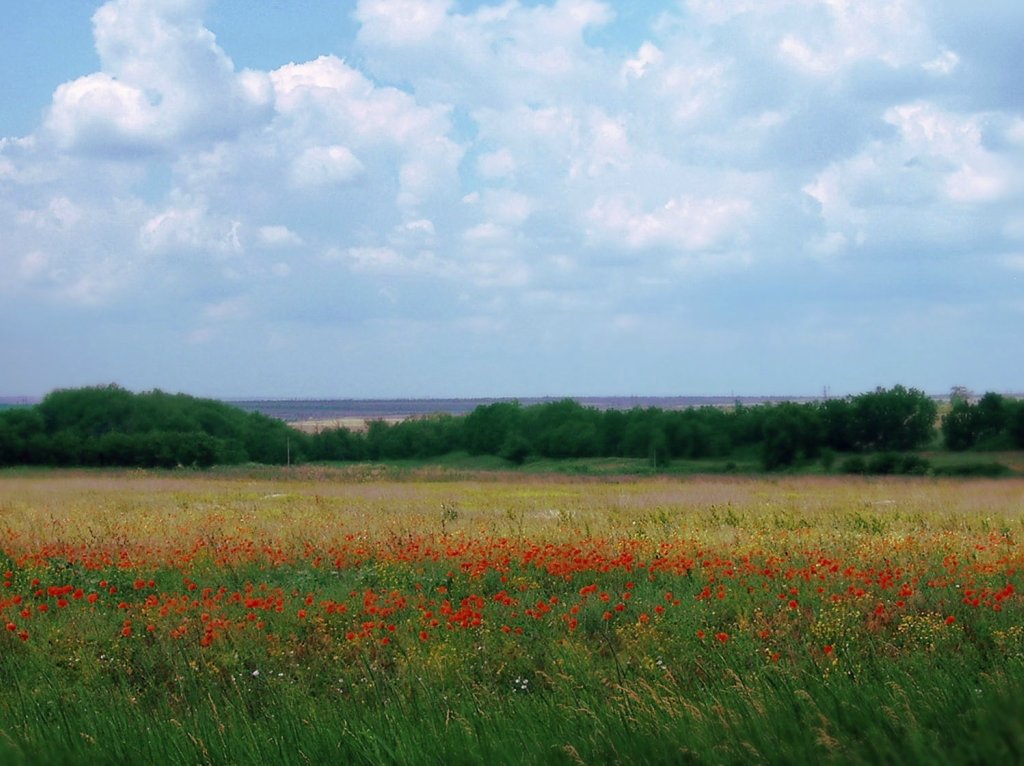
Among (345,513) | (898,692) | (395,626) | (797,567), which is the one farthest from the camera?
A: (345,513)

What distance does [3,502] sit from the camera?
24844 mm

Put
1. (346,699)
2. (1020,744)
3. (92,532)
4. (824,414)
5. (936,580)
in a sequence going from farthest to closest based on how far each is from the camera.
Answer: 1. (824,414)
2. (92,532)
3. (936,580)
4. (346,699)
5. (1020,744)

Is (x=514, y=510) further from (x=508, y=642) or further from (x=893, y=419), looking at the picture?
(x=893, y=419)

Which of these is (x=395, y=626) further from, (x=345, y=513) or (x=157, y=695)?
(x=345, y=513)

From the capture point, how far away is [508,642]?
8.01 meters

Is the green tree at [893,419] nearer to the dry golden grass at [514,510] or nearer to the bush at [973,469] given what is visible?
the bush at [973,469]

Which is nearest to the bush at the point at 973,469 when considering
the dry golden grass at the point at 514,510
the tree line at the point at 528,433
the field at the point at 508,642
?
the tree line at the point at 528,433

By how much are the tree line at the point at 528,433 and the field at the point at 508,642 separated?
26.9 meters

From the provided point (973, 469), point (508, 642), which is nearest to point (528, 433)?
point (973, 469)

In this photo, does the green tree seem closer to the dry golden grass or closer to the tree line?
the tree line

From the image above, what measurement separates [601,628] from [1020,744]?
19.9 feet

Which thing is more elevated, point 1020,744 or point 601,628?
point 1020,744

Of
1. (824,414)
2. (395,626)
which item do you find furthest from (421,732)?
(824,414)

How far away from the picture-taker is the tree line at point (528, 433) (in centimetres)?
4428
